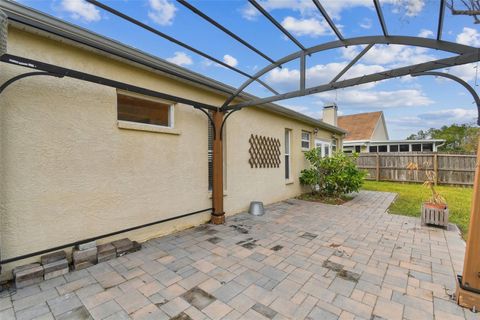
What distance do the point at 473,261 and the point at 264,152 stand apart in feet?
17.7

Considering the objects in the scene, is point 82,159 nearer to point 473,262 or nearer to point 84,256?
point 84,256

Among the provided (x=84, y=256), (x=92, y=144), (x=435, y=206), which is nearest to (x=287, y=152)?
(x=435, y=206)

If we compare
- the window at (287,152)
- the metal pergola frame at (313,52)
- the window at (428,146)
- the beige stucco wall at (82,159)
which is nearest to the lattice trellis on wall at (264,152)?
the window at (287,152)

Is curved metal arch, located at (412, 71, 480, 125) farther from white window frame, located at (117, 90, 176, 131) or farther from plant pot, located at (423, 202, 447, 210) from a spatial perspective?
white window frame, located at (117, 90, 176, 131)

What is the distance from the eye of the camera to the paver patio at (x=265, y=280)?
7.72 ft

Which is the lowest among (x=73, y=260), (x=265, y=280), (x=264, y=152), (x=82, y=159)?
(x=265, y=280)

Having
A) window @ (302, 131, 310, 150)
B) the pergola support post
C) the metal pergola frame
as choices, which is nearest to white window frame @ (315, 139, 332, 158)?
window @ (302, 131, 310, 150)

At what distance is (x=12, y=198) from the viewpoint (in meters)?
2.86

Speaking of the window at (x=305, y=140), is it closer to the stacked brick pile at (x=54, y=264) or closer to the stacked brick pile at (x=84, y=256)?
the stacked brick pile at (x=84, y=256)

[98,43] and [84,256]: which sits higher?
[98,43]

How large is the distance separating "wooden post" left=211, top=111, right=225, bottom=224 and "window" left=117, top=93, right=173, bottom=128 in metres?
1.09

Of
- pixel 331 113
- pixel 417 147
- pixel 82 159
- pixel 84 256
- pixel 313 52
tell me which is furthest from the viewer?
pixel 417 147

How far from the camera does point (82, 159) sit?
3.43 m

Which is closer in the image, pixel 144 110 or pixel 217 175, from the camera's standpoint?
pixel 144 110
